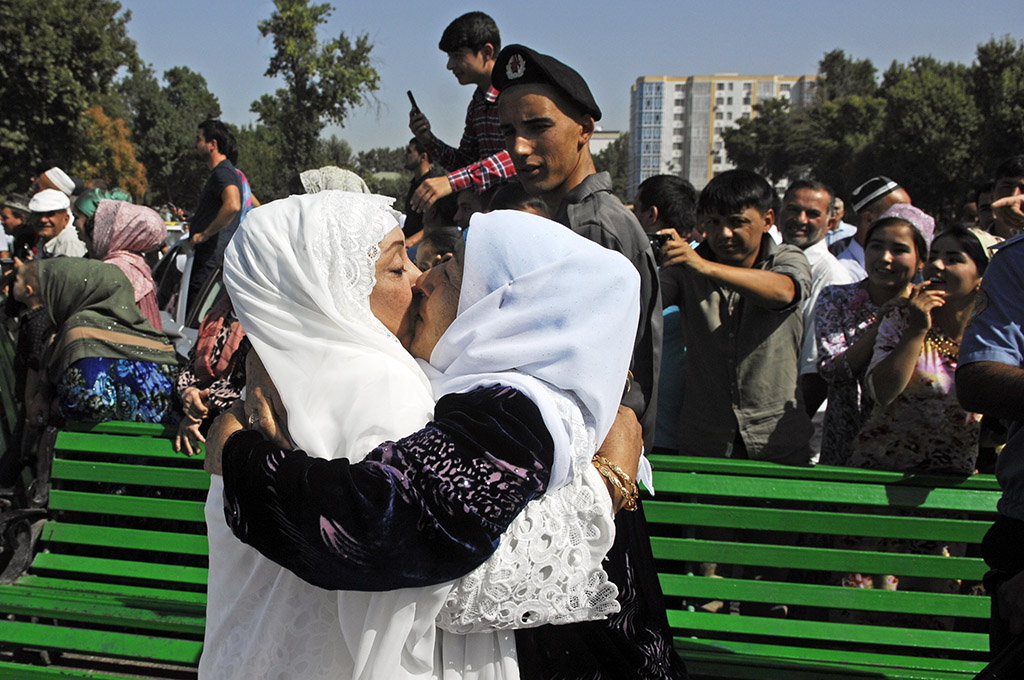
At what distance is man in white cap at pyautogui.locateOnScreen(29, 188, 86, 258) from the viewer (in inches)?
295

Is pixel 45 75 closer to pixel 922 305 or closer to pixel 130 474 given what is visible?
pixel 130 474

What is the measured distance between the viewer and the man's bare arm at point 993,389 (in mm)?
2209

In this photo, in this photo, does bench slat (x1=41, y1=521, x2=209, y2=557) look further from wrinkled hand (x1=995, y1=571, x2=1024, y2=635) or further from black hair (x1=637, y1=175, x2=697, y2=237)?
black hair (x1=637, y1=175, x2=697, y2=237)

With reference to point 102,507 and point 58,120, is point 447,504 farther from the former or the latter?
point 58,120

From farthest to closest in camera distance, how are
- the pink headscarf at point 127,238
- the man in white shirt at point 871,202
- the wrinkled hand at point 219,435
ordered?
the man in white shirt at point 871,202, the pink headscarf at point 127,238, the wrinkled hand at point 219,435

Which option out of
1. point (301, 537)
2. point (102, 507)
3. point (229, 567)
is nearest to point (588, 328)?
point (301, 537)

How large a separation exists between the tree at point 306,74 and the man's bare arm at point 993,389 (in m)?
37.6

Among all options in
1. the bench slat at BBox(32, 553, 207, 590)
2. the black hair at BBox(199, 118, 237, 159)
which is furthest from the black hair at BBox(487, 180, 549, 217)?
the black hair at BBox(199, 118, 237, 159)

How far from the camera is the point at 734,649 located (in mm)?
3061

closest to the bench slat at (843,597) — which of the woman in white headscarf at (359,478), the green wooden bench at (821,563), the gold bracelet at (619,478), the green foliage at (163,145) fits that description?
the green wooden bench at (821,563)

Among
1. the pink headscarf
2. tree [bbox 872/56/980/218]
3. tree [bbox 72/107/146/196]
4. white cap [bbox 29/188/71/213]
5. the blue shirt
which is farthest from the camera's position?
tree [bbox 72/107/146/196]

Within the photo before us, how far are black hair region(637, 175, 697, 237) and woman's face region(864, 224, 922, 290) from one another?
48.9 inches

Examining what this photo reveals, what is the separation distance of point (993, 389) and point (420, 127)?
3182 mm

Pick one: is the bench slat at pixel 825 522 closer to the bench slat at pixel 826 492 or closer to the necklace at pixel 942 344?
the bench slat at pixel 826 492
